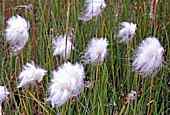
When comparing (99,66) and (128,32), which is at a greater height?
(128,32)

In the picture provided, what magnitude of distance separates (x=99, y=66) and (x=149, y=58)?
311 millimetres

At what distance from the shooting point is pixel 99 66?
1.77 meters

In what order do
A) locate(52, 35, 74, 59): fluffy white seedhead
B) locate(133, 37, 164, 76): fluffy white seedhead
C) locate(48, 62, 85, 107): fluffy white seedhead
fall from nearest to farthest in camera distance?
locate(48, 62, 85, 107): fluffy white seedhead
locate(133, 37, 164, 76): fluffy white seedhead
locate(52, 35, 74, 59): fluffy white seedhead

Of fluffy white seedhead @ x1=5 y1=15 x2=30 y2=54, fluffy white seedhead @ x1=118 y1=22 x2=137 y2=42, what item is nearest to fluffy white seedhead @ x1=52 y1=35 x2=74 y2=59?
fluffy white seedhead @ x1=5 y1=15 x2=30 y2=54

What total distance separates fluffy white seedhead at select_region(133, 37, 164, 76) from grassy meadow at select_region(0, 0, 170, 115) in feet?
0.28

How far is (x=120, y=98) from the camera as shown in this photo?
1830mm

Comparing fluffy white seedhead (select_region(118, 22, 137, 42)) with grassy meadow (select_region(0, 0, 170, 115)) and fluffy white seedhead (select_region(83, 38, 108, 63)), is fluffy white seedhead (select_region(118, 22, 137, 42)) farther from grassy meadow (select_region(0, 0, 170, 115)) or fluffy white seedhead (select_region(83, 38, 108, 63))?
fluffy white seedhead (select_region(83, 38, 108, 63))

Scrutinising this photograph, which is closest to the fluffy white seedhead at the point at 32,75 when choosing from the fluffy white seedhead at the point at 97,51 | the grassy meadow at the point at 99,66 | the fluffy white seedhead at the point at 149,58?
the grassy meadow at the point at 99,66

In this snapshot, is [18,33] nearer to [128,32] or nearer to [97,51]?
[97,51]

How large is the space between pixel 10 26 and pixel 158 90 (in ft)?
2.13

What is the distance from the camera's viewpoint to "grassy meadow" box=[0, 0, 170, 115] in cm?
168

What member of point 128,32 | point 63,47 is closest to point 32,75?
point 63,47

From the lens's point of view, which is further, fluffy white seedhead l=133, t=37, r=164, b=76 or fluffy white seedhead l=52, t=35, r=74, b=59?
fluffy white seedhead l=52, t=35, r=74, b=59

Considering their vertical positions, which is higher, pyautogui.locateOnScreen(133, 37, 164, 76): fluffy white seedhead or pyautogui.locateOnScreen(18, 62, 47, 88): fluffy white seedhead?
pyautogui.locateOnScreen(133, 37, 164, 76): fluffy white seedhead
